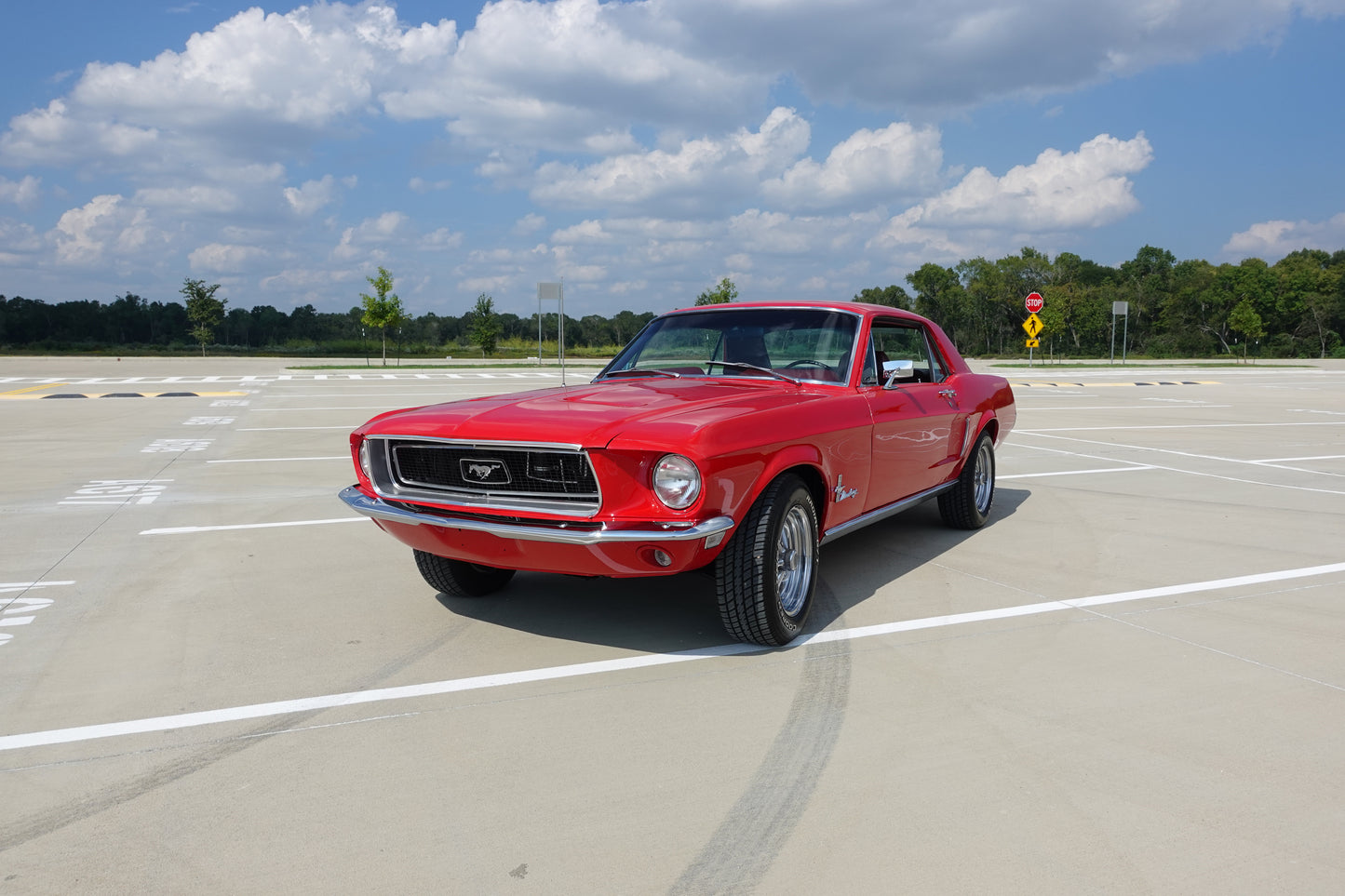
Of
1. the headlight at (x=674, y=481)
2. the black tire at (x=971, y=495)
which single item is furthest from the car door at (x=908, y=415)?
the headlight at (x=674, y=481)

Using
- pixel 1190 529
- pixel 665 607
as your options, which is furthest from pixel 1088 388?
pixel 665 607

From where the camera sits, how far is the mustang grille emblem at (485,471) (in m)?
3.96

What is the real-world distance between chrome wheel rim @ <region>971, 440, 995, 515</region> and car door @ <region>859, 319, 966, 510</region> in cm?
49

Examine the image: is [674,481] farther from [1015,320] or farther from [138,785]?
Answer: [1015,320]

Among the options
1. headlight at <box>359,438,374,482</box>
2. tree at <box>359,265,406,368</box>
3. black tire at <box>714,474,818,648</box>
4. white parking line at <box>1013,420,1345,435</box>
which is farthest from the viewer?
tree at <box>359,265,406,368</box>

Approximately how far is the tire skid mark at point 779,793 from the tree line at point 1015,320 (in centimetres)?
5545

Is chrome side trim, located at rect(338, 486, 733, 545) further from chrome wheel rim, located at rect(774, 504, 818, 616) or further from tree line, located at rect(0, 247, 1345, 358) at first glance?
tree line, located at rect(0, 247, 1345, 358)

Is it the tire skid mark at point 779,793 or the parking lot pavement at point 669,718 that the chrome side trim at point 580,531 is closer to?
the parking lot pavement at point 669,718

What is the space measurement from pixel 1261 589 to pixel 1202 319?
7298 cm

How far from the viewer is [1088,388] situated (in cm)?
2462

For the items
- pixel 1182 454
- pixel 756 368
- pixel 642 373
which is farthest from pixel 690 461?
pixel 1182 454

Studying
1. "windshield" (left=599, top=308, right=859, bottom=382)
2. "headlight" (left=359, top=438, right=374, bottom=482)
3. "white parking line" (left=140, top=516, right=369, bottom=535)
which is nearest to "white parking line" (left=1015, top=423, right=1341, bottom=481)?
"windshield" (left=599, top=308, right=859, bottom=382)

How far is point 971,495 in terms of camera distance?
6594 millimetres

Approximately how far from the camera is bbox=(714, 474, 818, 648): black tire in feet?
12.7
